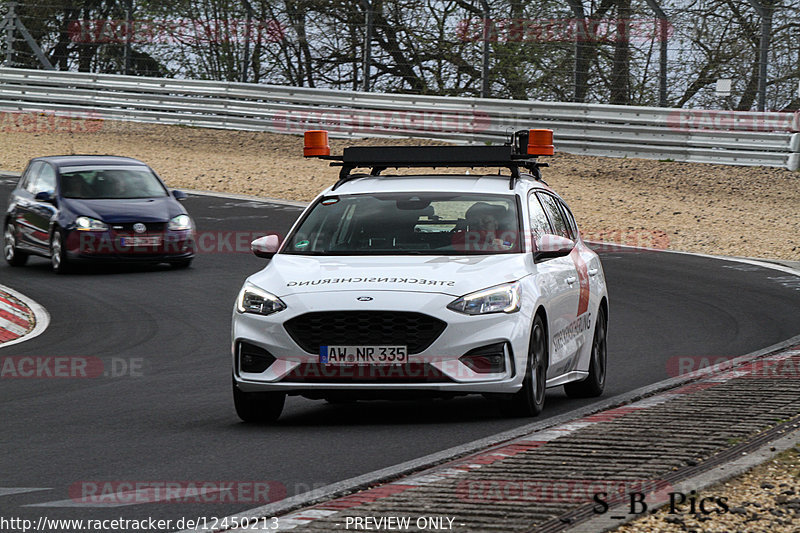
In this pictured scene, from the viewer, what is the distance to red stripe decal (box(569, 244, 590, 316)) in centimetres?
1091

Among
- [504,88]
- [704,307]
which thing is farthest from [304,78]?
[704,307]

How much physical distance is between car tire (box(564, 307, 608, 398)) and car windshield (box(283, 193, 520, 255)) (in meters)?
1.50

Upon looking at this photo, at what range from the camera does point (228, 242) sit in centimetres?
2244

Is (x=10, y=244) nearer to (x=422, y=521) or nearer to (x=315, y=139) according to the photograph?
(x=315, y=139)

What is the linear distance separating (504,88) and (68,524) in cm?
2475

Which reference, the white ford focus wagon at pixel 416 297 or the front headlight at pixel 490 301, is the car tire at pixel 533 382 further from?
the front headlight at pixel 490 301

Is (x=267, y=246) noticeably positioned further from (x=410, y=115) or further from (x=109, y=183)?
(x=410, y=115)

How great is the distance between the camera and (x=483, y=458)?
7.75 m

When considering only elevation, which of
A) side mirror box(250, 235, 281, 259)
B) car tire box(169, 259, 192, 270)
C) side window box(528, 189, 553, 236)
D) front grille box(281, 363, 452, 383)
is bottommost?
car tire box(169, 259, 192, 270)

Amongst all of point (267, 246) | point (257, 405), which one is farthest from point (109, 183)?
point (257, 405)

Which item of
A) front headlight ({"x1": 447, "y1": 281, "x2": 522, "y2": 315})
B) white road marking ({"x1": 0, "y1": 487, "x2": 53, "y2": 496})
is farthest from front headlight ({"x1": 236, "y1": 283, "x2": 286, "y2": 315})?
white road marking ({"x1": 0, "y1": 487, "x2": 53, "y2": 496})

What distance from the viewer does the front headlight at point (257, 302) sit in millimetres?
9227

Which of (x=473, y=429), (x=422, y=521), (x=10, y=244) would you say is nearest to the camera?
(x=422, y=521)

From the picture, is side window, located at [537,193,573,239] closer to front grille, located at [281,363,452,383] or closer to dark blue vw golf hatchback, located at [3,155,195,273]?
front grille, located at [281,363,452,383]
